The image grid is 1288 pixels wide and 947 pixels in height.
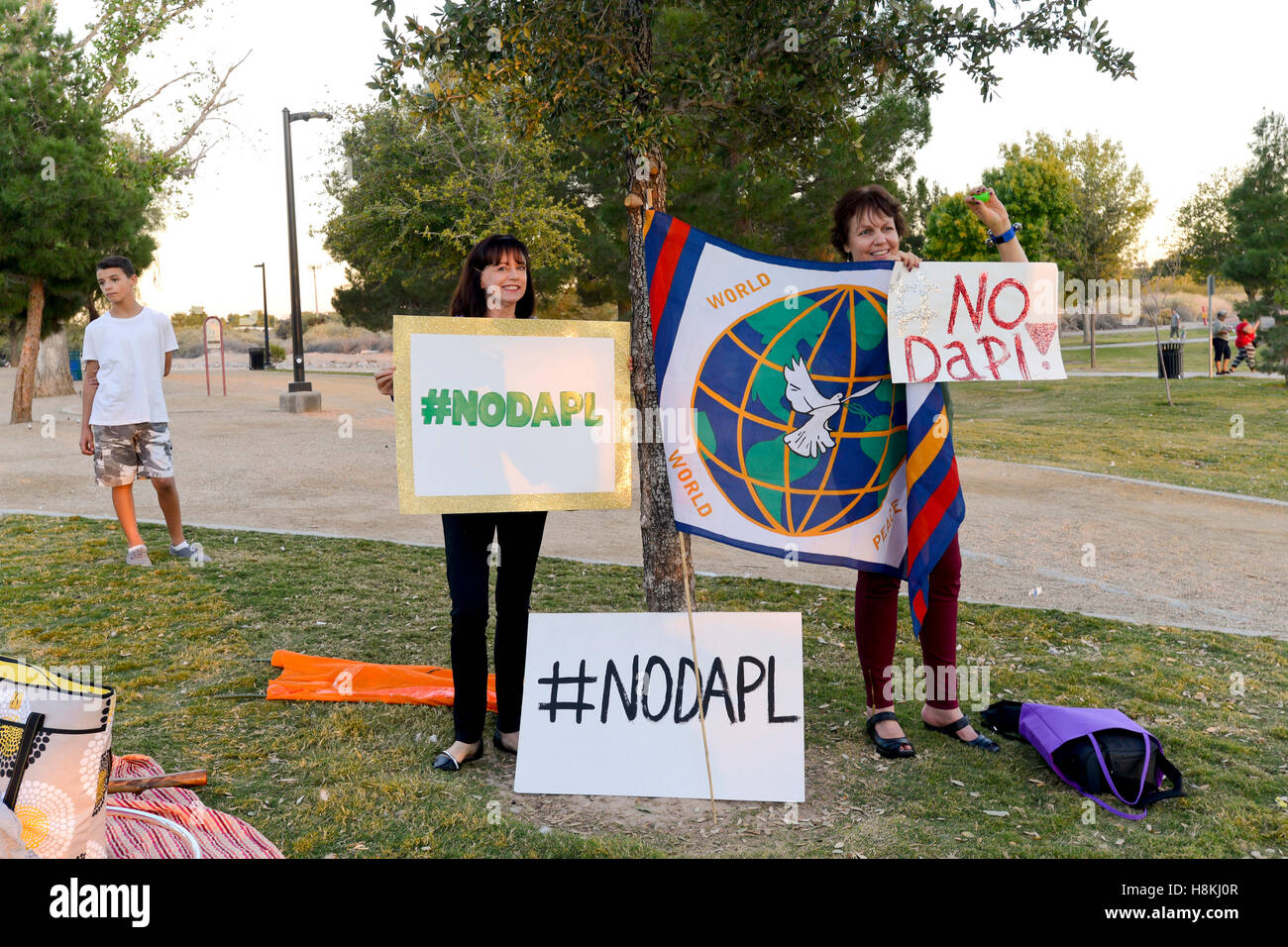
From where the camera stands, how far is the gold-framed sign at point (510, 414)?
3.75 meters

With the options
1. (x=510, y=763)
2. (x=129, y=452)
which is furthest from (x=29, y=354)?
(x=510, y=763)

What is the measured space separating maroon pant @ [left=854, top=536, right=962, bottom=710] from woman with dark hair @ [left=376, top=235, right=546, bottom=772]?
4.47ft

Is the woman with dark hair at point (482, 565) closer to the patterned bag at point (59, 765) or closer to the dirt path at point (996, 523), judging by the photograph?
the patterned bag at point (59, 765)

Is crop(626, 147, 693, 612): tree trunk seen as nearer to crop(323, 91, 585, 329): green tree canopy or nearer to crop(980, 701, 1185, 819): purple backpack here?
crop(980, 701, 1185, 819): purple backpack

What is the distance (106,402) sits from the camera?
6.84m

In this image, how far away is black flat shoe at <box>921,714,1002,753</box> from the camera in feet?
13.3

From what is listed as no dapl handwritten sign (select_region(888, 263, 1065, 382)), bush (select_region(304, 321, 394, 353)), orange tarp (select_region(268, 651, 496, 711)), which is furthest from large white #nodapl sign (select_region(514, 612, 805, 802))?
bush (select_region(304, 321, 394, 353))

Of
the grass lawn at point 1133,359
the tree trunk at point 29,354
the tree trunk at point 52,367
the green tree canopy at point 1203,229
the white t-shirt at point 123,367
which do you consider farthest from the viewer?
the green tree canopy at point 1203,229

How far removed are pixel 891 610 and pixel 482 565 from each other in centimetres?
165

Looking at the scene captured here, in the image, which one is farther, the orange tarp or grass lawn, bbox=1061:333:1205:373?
grass lawn, bbox=1061:333:1205:373

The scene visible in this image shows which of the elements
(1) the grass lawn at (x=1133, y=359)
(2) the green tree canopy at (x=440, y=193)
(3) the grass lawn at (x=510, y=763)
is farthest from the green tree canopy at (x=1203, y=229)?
(3) the grass lawn at (x=510, y=763)

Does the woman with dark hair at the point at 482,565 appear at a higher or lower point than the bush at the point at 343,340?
lower

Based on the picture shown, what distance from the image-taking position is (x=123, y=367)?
22.3 feet
